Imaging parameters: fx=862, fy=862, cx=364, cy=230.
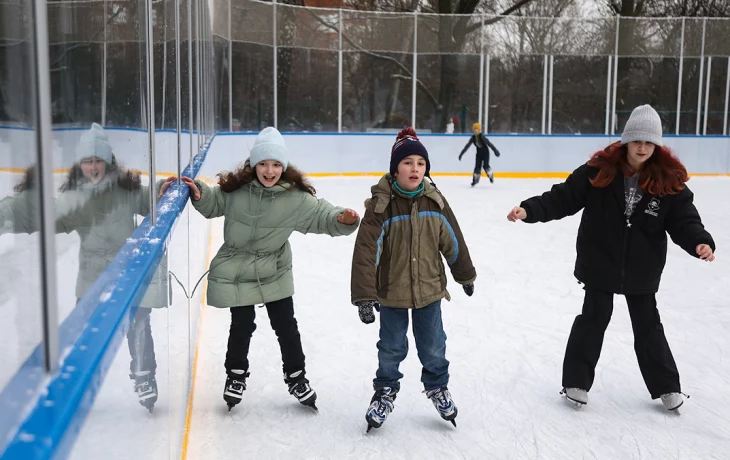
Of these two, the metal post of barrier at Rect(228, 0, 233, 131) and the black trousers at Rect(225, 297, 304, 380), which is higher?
the metal post of barrier at Rect(228, 0, 233, 131)

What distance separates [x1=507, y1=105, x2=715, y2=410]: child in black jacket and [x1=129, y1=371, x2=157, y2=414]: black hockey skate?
174 centimetres

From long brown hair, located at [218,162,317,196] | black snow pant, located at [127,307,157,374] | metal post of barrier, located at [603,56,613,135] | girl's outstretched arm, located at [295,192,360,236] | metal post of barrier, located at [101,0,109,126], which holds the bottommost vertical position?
black snow pant, located at [127,307,157,374]

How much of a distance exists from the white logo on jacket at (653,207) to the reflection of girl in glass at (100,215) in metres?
1.93

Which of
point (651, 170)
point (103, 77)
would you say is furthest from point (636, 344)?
point (103, 77)

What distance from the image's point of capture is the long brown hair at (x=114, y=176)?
3.75 feet

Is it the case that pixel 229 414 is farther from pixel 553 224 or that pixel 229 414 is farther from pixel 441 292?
pixel 553 224

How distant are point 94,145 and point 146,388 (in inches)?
26.9

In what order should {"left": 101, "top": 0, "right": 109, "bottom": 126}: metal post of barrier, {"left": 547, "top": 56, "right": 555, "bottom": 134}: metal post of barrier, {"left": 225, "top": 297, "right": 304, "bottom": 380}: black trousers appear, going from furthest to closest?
{"left": 547, "top": 56, "right": 555, "bottom": 134}: metal post of barrier < {"left": 225, "top": 297, "right": 304, "bottom": 380}: black trousers < {"left": 101, "top": 0, "right": 109, "bottom": 126}: metal post of barrier

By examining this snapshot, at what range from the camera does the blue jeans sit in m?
3.10

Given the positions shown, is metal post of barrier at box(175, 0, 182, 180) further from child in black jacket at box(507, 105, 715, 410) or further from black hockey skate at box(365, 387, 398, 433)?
child in black jacket at box(507, 105, 715, 410)

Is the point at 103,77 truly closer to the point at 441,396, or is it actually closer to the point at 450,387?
the point at 441,396

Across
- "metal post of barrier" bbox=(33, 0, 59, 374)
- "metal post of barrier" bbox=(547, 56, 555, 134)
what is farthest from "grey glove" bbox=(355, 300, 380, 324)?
"metal post of barrier" bbox=(547, 56, 555, 134)

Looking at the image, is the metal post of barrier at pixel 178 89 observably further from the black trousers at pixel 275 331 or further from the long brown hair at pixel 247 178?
the black trousers at pixel 275 331

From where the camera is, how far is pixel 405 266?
9.98 feet
